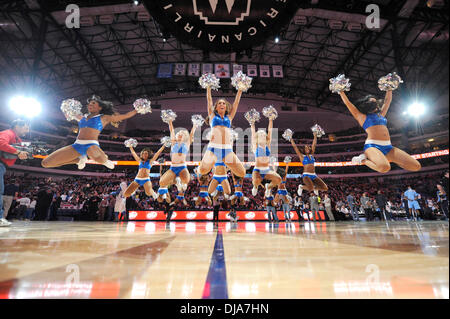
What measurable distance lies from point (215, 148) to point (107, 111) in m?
2.00

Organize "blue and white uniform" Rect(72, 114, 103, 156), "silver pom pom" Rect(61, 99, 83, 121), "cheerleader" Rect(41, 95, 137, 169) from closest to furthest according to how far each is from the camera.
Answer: "cheerleader" Rect(41, 95, 137, 169), "blue and white uniform" Rect(72, 114, 103, 156), "silver pom pom" Rect(61, 99, 83, 121)

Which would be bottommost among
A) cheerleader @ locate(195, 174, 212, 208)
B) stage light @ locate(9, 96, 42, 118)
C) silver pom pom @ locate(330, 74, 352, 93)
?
cheerleader @ locate(195, 174, 212, 208)

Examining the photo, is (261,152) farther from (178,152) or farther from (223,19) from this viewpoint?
(223,19)

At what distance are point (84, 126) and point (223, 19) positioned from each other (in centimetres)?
308

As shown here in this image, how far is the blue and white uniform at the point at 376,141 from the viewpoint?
3.70m

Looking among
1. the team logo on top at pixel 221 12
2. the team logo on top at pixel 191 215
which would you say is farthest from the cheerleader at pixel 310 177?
the team logo on top at pixel 191 215

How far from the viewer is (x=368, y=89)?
75.4 feet

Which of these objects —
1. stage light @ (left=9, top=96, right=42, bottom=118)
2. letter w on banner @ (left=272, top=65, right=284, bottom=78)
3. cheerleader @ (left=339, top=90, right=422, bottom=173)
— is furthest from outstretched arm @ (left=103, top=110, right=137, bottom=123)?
letter w on banner @ (left=272, top=65, right=284, bottom=78)

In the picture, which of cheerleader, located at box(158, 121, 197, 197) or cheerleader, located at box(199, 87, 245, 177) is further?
cheerleader, located at box(158, 121, 197, 197)

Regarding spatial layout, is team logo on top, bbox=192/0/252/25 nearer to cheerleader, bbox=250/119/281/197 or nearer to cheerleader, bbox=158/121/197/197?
cheerleader, bbox=250/119/281/197

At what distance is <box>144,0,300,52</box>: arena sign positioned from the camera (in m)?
1.76

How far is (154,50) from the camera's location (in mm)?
20156

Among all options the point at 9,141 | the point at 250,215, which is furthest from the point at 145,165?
the point at 250,215

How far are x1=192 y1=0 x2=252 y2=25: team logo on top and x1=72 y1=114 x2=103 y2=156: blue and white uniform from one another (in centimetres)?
284
